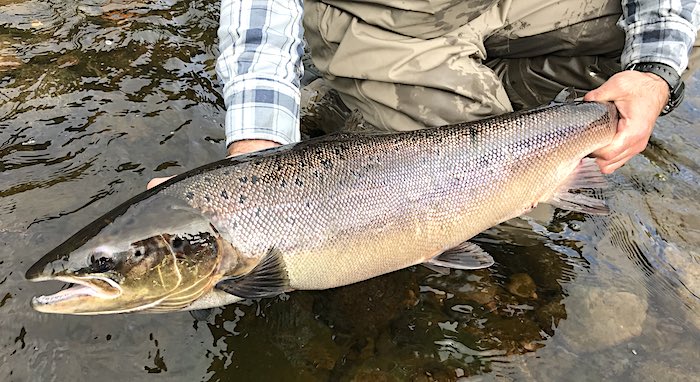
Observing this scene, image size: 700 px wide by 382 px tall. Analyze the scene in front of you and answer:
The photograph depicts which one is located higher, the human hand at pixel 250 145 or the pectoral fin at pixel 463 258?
the human hand at pixel 250 145

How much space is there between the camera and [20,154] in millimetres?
3246

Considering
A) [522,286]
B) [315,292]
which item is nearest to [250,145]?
[315,292]

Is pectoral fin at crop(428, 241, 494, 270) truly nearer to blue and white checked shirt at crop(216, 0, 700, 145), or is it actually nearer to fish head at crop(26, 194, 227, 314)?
blue and white checked shirt at crop(216, 0, 700, 145)

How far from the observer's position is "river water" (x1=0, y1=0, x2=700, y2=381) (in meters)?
2.42

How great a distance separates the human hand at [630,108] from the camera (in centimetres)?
268

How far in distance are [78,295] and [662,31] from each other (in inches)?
Result: 110

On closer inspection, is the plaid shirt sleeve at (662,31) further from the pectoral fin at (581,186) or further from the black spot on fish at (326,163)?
the black spot on fish at (326,163)

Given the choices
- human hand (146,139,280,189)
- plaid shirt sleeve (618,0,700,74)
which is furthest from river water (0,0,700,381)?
plaid shirt sleeve (618,0,700,74)

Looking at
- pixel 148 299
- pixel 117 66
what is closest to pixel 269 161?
pixel 148 299

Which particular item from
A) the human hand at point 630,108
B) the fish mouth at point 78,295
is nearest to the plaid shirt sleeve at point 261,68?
the fish mouth at point 78,295

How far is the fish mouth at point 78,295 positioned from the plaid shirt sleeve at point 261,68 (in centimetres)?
83

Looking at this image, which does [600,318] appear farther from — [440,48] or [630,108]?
[440,48]

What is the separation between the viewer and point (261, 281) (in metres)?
2.10

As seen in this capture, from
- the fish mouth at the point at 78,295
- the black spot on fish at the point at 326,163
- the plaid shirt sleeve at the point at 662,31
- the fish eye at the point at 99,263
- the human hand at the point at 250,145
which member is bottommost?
the fish mouth at the point at 78,295
